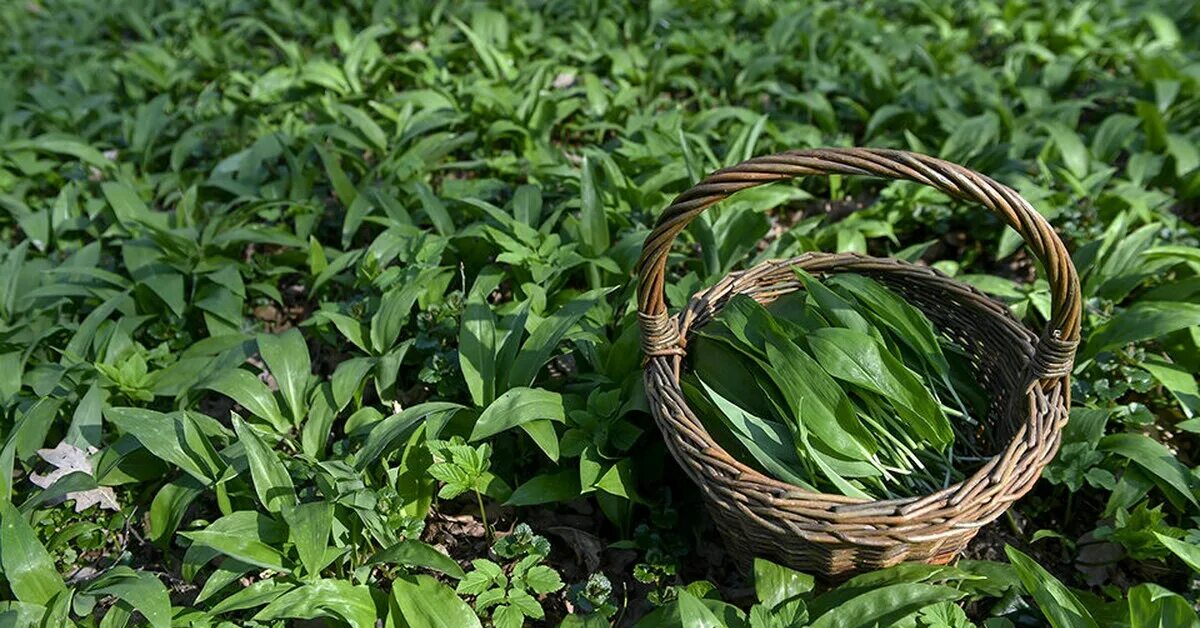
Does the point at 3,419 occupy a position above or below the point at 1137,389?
below

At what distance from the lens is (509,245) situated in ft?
10.3

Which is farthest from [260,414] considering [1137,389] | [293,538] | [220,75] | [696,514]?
[220,75]

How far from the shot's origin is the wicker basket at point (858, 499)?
1971 mm

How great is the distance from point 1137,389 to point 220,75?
4808mm

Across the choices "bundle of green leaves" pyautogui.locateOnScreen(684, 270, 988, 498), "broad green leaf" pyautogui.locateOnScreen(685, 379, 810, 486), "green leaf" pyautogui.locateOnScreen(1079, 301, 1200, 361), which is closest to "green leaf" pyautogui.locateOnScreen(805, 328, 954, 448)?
"bundle of green leaves" pyautogui.locateOnScreen(684, 270, 988, 498)

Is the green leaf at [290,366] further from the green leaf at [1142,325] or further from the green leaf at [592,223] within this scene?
the green leaf at [1142,325]

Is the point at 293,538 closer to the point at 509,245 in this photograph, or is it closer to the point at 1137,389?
the point at 509,245

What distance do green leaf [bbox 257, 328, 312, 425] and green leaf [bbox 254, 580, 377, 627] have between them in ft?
2.44

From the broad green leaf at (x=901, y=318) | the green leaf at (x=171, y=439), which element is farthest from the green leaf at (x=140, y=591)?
the broad green leaf at (x=901, y=318)

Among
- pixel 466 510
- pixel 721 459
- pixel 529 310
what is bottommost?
pixel 466 510

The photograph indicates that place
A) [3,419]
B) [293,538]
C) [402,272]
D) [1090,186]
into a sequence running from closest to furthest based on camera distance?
[293,538]
[3,419]
[402,272]
[1090,186]

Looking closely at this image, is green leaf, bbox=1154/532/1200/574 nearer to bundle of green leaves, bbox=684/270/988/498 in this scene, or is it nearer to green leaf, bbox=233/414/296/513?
bundle of green leaves, bbox=684/270/988/498

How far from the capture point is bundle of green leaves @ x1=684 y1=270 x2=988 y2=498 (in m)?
2.25

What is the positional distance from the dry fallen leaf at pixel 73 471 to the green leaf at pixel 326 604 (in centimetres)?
85
